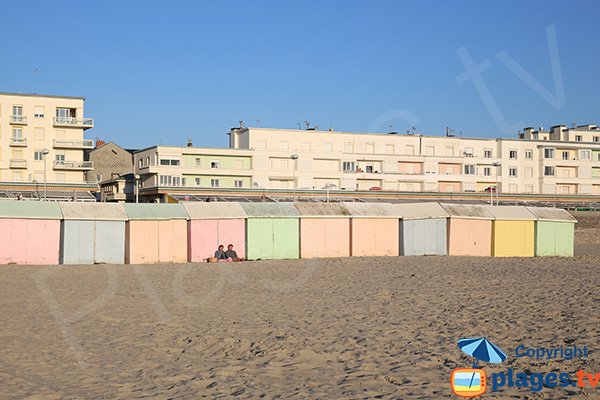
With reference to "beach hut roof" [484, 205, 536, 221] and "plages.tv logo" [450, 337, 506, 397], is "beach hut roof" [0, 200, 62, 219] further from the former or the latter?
"plages.tv logo" [450, 337, 506, 397]

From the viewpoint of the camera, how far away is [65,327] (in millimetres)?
12383

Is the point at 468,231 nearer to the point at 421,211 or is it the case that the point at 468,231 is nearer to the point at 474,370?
the point at 421,211

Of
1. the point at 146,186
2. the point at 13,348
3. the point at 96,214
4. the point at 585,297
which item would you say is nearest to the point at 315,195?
the point at 146,186

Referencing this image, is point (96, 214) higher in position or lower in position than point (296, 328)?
higher

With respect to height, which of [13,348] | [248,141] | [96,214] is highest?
[248,141]

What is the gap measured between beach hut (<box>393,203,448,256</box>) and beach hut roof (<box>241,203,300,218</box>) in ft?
15.5

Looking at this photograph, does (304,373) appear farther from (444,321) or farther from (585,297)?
(585,297)

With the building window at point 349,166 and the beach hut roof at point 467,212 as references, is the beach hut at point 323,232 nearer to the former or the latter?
the beach hut roof at point 467,212

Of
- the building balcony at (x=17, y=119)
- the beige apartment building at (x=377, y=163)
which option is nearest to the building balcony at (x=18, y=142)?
the building balcony at (x=17, y=119)

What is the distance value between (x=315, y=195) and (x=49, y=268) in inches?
1426

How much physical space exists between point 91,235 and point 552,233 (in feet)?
64.5

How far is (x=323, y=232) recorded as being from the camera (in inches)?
1116

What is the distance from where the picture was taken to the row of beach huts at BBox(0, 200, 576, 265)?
80.6 feet

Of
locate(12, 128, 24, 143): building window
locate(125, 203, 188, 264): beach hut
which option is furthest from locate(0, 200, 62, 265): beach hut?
locate(12, 128, 24, 143): building window
